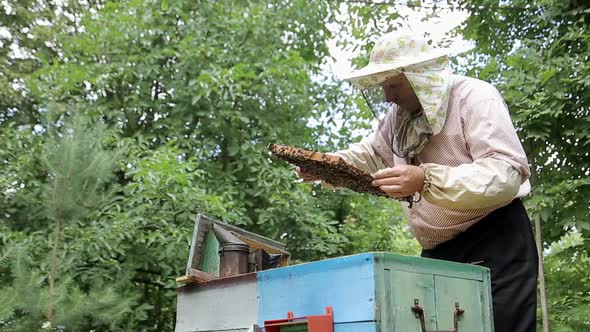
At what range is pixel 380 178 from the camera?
169cm

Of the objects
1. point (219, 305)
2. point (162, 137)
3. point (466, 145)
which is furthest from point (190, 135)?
point (466, 145)

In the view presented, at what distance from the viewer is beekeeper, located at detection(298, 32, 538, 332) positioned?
5.50 feet

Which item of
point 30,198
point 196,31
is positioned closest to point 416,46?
point 30,198

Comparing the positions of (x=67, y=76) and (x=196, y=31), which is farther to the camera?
(x=196, y=31)

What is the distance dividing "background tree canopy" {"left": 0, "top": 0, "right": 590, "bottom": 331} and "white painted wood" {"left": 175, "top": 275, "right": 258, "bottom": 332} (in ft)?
4.51

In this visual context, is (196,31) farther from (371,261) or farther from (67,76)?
(371,261)

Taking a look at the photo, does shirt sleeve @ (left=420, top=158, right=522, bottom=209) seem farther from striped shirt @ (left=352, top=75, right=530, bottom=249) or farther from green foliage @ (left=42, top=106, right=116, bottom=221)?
green foliage @ (left=42, top=106, right=116, bottom=221)

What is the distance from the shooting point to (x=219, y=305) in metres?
1.90

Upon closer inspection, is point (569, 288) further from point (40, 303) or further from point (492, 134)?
point (40, 303)

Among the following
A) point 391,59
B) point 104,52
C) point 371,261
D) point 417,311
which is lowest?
point 417,311

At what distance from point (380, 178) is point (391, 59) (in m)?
0.41

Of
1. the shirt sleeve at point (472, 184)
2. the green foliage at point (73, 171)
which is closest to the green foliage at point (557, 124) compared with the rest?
the shirt sleeve at point (472, 184)

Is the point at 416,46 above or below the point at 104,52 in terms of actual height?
below

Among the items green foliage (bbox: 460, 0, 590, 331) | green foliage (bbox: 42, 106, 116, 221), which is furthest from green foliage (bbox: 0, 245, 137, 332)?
green foliage (bbox: 460, 0, 590, 331)
